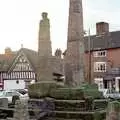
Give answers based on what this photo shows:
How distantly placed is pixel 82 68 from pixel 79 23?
90.5 inches

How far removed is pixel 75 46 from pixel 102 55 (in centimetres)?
3614

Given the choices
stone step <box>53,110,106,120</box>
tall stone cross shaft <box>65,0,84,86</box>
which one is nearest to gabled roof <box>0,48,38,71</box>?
tall stone cross shaft <box>65,0,84,86</box>

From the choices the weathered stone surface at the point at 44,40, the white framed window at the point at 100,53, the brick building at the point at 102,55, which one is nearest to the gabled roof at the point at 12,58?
the brick building at the point at 102,55

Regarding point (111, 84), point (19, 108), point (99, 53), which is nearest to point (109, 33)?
point (99, 53)

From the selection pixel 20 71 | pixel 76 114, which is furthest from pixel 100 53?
pixel 76 114

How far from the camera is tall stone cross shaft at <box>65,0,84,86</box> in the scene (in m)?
17.7

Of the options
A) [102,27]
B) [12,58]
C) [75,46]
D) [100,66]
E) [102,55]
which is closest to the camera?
[75,46]

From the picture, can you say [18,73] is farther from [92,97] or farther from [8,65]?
[92,97]

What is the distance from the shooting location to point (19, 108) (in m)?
12.7

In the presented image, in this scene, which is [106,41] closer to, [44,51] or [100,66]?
[100,66]

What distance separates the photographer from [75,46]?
17.9 m

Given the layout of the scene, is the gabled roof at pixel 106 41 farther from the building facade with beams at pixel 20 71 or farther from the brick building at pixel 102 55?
the building facade with beams at pixel 20 71

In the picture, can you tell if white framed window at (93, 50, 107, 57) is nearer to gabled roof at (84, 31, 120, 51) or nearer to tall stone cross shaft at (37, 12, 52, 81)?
gabled roof at (84, 31, 120, 51)

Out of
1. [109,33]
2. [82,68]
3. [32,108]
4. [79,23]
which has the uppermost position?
[109,33]
